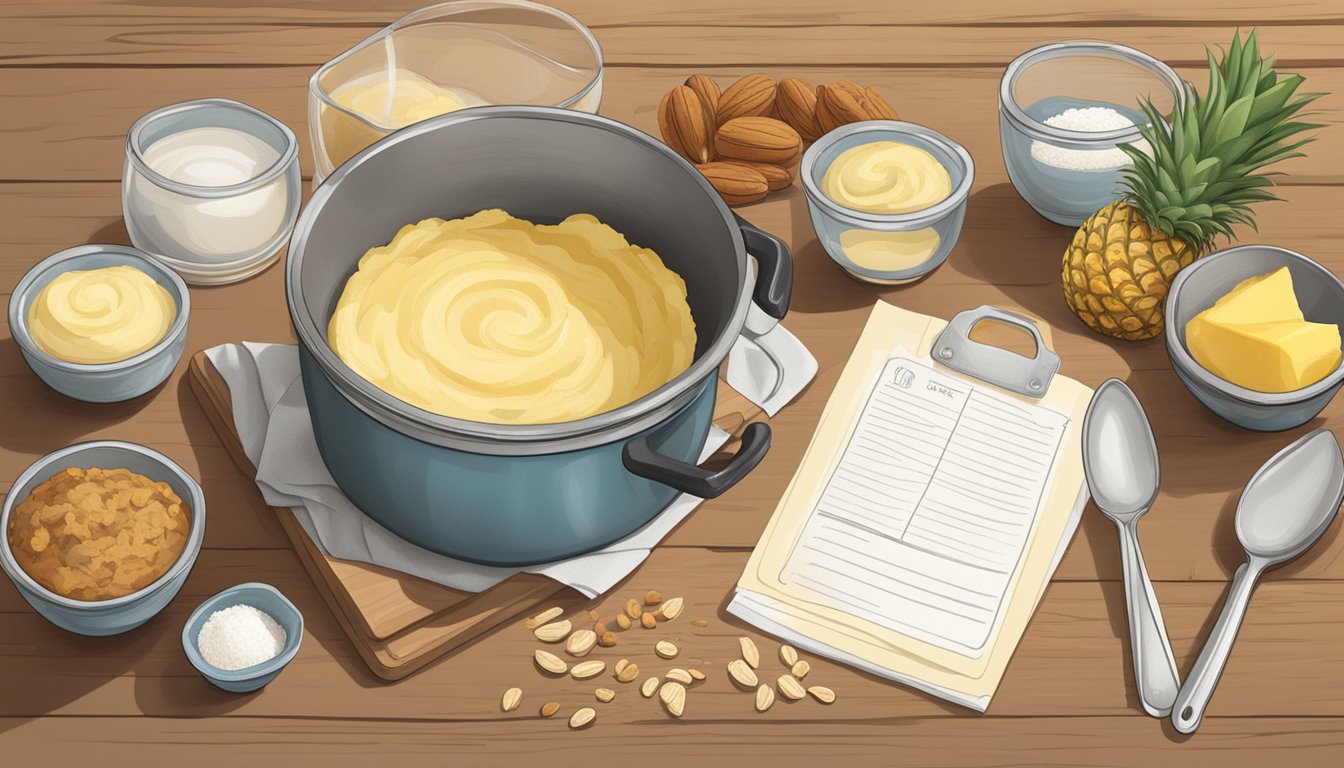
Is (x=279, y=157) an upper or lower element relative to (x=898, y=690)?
upper

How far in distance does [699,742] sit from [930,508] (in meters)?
0.26

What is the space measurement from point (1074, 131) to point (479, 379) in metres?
0.57

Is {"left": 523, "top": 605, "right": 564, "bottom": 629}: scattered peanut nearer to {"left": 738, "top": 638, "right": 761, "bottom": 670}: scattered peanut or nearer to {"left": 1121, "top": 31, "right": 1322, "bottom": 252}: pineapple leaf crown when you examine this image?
{"left": 738, "top": 638, "right": 761, "bottom": 670}: scattered peanut

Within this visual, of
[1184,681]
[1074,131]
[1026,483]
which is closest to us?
[1184,681]

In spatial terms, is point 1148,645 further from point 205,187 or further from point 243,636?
point 205,187

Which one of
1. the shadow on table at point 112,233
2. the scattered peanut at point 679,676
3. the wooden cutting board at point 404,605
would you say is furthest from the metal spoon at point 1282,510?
the shadow on table at point 112,233

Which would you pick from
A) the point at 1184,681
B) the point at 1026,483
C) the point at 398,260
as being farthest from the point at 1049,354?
the point at 398,260

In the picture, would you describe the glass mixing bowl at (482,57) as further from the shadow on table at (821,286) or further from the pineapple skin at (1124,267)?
the pineapple skin at (1124,267)

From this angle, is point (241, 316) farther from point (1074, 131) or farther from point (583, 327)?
point (1074, 131)

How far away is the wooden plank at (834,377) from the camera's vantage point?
39.9 inches

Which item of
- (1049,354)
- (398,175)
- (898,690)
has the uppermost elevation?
(398,175)

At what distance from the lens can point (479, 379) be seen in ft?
3.11

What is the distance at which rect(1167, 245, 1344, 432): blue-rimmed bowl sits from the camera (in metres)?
1.03

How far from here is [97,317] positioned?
1.02m
